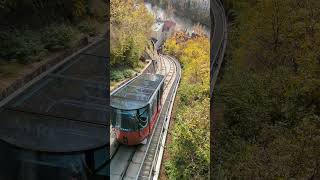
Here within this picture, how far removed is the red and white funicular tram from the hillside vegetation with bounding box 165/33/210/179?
271 mm

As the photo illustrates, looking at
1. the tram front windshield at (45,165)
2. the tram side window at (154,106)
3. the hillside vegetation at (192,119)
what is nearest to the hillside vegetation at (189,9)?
the hillside vegetation at (192,119)

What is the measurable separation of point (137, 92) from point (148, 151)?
2.33ft

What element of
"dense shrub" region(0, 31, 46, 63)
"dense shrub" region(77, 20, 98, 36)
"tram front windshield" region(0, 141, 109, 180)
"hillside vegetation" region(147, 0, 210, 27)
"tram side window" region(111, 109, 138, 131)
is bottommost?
"tram front windshield" region(0, 141, 109, 180)

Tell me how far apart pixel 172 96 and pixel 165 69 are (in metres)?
0.34

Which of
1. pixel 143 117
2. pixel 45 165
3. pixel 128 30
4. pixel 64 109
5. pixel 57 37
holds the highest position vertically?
pixel 128 30

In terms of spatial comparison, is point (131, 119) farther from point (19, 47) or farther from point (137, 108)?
point (19, 47)

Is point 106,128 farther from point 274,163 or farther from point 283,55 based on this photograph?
point 283,55

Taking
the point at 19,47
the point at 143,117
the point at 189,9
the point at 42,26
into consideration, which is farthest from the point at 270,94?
the point at 19,47

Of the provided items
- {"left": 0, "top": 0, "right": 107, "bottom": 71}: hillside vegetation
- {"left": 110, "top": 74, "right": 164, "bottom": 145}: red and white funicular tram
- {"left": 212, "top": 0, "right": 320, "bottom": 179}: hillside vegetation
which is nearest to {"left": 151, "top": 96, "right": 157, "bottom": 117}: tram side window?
{"left": 110, "top": 74, "right": 164, "bottom": 145}: red and white funicular tram

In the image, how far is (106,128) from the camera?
183 inches

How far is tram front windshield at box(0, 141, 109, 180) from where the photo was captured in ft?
14.8

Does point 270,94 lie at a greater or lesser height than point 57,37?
lesser

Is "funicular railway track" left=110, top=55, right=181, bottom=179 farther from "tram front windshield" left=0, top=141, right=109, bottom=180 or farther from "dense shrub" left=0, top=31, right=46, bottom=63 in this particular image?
"dense shrub" left=0, top=31, right=46, bottom=63

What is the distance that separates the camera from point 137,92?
454 centimetres
